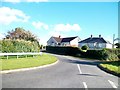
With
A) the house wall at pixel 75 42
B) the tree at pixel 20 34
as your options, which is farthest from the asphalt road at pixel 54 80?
the house wall at pixel 75 42

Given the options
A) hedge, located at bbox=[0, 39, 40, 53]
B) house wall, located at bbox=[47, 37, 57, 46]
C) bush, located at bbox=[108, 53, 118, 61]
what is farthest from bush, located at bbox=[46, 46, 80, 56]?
house wall, located at bbox=[47, 37, 57, 46]

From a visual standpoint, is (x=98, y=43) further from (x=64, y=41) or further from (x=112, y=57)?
(x=112, y=57)

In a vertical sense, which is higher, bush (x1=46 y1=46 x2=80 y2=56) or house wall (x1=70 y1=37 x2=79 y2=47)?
house wall (x1=70 y1=37 x2=79 y2=47)

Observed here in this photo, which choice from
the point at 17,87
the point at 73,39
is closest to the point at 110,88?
the point at 17,87

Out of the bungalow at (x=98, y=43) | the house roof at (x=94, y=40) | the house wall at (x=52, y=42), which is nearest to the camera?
the bungalow at (x=98, y=43)

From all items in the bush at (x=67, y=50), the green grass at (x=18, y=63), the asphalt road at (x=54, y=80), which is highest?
→ the bush at (x=67, y=50)

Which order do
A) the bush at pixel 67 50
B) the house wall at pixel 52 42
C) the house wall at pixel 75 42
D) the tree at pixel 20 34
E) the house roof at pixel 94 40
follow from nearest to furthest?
the bush at pixel 67 50 < the tree at pixel 20 34 < the house roof at pixel 94 40 < the house wall at pixel 75 42 < the house wall at pixel 52 42

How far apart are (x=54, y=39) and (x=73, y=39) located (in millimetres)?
11249

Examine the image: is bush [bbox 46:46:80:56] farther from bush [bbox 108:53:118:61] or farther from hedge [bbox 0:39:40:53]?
hedge [bbox 0:39:40:53]

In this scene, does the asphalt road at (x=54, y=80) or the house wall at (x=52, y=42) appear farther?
the house wall at (x=52, y=42)

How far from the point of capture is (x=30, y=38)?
275ft

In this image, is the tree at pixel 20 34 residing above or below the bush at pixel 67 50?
above

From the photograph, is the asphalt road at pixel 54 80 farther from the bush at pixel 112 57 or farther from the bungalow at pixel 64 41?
the bungalow at pixel 64 41

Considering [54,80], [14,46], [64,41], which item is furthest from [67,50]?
[64,41]
